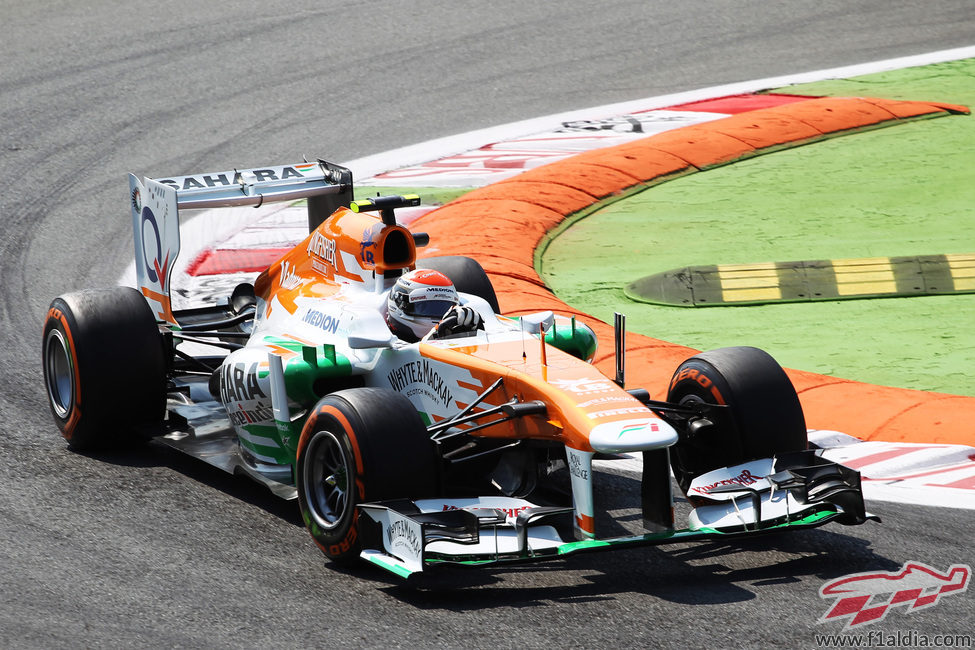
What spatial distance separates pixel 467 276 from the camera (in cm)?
905

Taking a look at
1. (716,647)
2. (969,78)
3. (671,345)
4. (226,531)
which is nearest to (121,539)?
(226,531)

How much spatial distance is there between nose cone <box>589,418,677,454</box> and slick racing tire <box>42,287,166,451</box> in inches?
129

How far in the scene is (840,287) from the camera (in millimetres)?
11102

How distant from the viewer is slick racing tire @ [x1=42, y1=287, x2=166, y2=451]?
308 inches

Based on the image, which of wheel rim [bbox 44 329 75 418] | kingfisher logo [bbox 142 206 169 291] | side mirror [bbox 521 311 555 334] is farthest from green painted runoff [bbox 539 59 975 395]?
wheel rim [bbox 44 329 75 418]

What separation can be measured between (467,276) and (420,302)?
69.8 inches

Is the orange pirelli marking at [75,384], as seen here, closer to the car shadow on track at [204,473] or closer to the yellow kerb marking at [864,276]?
the car shadow on track at [204,473]

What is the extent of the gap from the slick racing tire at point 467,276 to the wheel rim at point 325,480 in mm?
2620

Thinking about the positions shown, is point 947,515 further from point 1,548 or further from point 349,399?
point 1,548

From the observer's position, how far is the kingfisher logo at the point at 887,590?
5879 mm

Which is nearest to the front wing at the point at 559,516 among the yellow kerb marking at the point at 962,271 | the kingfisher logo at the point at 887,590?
the kingfisher logo at the point at 887,590
